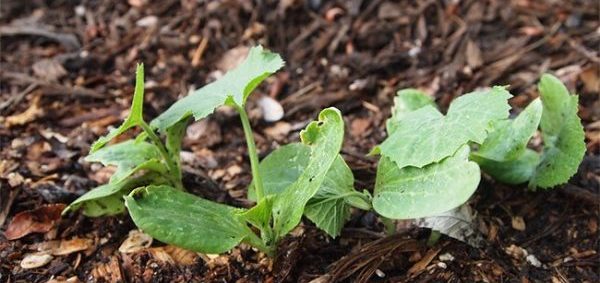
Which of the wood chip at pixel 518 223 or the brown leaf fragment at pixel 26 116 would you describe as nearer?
the wood chip at pixel 518 223

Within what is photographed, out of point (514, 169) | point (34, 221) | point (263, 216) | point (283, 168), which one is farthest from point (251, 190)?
point (514, 169)

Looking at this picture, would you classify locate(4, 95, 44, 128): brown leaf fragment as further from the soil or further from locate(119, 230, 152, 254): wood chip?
locate(119, 230, 152, 254): wood chip

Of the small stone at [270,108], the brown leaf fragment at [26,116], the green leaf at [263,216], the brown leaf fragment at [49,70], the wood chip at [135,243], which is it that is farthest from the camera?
the brown leaf fragment at [49,70]

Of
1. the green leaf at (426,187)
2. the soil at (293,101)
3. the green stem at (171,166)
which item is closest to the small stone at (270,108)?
the soil at (293,101)

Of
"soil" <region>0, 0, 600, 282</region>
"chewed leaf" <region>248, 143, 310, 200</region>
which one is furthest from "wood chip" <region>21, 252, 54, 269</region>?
"chewed leaf" <region>248, 143, 310, 200</region>

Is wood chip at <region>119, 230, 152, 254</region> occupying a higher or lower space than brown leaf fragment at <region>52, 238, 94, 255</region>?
lower

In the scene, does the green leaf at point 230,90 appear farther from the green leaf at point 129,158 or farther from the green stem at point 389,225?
the green stem at point 389,225
